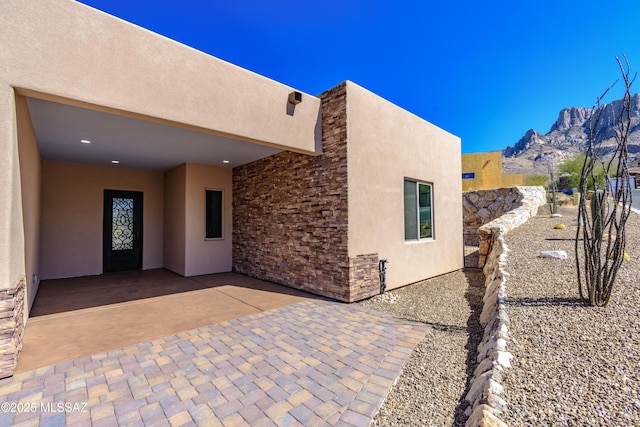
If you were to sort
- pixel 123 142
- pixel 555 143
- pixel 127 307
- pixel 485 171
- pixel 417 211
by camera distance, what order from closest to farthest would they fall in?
pixel 127 307, pixel 123 142, pixel 417 211, pixel 485 171, pixel 555 143

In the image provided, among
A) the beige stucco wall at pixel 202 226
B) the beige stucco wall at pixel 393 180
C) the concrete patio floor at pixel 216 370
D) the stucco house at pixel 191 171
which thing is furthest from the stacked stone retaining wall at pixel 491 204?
the concrete patio floor at pixel 216 370

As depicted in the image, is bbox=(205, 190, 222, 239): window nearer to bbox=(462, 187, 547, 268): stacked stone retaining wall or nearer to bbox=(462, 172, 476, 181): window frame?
bbox=(462, 187, 547, 268): stacked stone retaining wall

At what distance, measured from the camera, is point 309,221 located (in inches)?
230

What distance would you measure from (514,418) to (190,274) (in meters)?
7.25

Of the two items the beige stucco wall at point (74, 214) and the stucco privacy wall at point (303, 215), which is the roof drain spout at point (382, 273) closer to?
the stucco privacy wall at point (303, 215)

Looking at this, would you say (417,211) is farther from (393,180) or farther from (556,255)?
(556,255)

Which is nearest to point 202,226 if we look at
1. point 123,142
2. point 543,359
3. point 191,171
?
point 191,171

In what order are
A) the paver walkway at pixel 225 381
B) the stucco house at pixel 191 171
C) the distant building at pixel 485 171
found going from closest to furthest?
the paver walkway at pixel 225 381 < the stucco house at pixel 191 171 < the distant building at pixel 485 171

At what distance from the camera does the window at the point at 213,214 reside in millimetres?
7840

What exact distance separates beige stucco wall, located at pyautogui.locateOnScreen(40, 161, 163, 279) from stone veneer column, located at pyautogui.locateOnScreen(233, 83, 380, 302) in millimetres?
4055

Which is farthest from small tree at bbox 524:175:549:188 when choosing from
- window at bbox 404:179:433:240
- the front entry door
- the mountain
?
the front entry door

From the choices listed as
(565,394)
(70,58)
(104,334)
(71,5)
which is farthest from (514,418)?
(71,5)

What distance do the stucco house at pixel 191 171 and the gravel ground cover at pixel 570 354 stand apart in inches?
106

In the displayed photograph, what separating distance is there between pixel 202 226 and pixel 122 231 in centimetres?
261
